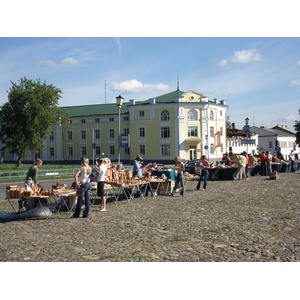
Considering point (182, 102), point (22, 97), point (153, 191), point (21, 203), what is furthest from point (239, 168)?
point (182, 102)

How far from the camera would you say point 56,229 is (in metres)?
9.74

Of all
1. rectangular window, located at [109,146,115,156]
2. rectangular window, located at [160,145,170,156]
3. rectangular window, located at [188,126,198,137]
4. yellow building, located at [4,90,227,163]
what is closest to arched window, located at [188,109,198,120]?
yellow building, located at [4,90,227,163]

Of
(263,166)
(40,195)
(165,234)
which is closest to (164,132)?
(263,166)

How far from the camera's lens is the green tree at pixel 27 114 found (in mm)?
48438

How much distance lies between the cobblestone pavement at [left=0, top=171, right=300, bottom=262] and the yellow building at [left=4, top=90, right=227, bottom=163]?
160ft

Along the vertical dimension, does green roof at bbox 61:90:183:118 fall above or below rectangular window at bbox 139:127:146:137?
above

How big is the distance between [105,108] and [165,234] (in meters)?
65.6

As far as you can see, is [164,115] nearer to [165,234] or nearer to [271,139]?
[271,139]

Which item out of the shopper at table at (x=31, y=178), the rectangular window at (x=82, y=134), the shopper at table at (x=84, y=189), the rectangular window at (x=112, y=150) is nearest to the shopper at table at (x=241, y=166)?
the shopper at table at (x=84, y=189)

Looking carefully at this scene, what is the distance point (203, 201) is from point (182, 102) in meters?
49.6

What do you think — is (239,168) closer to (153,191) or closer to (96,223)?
(153,191)

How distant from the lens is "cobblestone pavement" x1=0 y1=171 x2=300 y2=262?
275 inches

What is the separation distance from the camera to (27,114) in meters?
48.1

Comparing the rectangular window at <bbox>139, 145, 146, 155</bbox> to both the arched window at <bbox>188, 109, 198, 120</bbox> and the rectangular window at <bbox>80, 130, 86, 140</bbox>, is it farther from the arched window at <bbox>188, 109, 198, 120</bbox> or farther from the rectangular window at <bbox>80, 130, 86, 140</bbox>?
the rectangular window at <bbox>80, 130, 86, 140</bbox>
